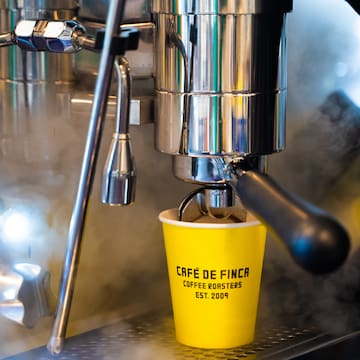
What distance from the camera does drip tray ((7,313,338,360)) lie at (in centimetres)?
72

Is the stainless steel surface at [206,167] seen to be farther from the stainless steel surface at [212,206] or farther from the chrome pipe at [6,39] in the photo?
the chrome pipe at [6,39]

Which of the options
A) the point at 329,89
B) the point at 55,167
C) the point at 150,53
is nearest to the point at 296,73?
the point at 329,89

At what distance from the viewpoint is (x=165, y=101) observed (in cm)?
68

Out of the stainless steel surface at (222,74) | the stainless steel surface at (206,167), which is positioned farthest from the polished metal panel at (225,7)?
the stainless steel surface at (206,167)

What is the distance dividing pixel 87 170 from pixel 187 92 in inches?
5.6

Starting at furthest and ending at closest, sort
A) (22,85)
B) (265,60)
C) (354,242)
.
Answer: (354,242), (22,85), (265,60)

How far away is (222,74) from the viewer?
0.65 meters

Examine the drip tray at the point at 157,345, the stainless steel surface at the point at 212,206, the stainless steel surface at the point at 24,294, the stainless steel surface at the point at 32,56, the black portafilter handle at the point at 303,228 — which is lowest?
the drip tray at the point at 157,345

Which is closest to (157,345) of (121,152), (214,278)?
(214,278)

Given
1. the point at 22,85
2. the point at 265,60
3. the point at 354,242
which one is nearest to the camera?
the point at 265,60

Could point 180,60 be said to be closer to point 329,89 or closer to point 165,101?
point 165,101

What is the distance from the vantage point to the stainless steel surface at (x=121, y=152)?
1.90ft

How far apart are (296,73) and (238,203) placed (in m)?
0.26

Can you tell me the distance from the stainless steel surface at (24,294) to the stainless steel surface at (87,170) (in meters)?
0.12
